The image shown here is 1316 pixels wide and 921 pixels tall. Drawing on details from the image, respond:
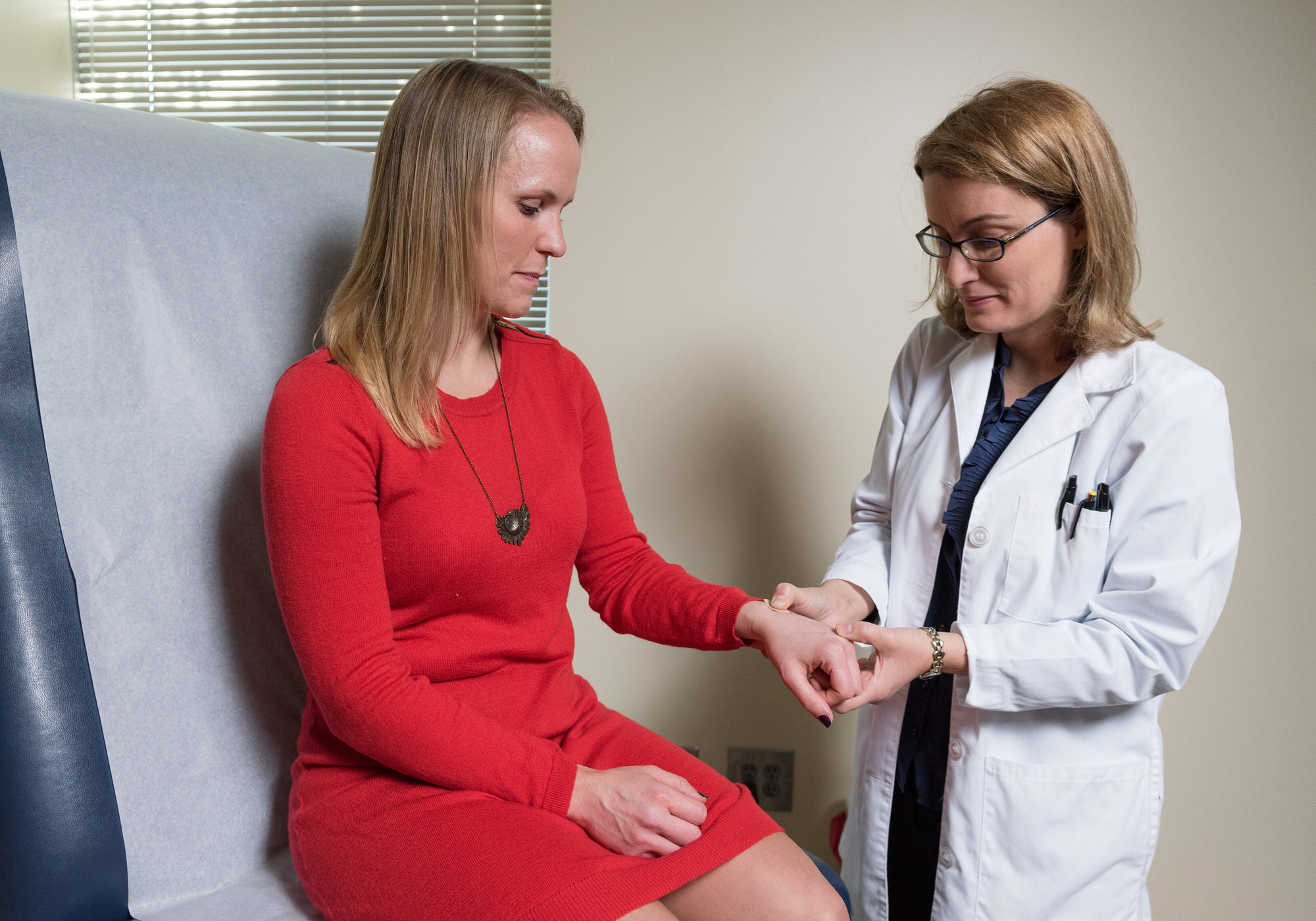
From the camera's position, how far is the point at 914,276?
68.7 inches

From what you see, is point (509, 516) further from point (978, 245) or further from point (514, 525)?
point (978, 245)

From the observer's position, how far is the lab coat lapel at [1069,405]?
1119mm

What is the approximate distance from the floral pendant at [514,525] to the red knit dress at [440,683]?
0.01 m

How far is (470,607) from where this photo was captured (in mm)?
1050

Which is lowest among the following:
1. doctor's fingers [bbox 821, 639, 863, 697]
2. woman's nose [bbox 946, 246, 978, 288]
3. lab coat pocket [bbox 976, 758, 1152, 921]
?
lab coat pocket [bbox 976, 758, 1152, 921]

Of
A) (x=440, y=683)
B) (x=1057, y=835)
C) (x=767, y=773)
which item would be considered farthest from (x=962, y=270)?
(x=767, y=773)

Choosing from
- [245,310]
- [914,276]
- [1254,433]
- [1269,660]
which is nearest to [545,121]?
[245,310]

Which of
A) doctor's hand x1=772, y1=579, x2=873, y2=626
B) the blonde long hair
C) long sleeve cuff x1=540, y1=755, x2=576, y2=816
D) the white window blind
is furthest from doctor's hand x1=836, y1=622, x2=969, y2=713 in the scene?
the white window blind

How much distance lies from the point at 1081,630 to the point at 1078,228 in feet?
1.63

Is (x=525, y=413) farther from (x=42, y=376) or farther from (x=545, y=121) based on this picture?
(x=42, y=376)

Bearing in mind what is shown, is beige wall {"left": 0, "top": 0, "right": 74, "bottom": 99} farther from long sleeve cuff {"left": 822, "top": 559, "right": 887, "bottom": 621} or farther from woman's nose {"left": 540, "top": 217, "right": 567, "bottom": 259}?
long sleeve cuff {"left": 822, "top": 559, "right": 887, "bottom": 621}

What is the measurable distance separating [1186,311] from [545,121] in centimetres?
130

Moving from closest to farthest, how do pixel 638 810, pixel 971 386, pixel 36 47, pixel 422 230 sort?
pixel 638 810 < pixel 422 230 < pixel 971 386 < pixel 36 47

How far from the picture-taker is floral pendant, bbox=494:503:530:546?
1053 mm
